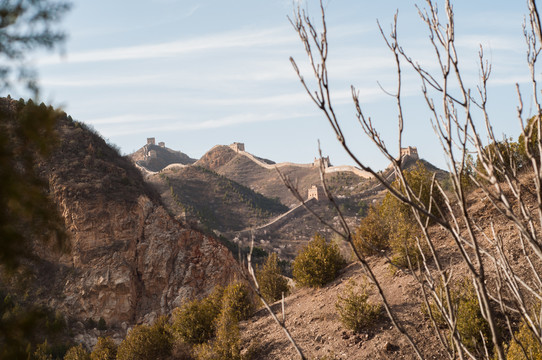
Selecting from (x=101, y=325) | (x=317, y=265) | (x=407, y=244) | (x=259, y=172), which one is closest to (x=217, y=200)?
(x=259, y=172)

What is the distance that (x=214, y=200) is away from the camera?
46.2 m

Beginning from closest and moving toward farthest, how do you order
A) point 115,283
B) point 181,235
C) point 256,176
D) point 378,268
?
point 378,268
point 115,283
point 181,235
point 256,176

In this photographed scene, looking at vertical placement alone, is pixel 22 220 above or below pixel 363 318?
above

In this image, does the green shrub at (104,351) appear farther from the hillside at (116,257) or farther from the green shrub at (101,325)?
the green shrub at (101,325)

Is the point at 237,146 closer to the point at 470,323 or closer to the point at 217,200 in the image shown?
the point at 217,200

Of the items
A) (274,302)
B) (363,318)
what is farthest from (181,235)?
(363,318)

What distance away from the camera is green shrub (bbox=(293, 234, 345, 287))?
1082 cm

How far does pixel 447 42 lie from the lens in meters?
2.19

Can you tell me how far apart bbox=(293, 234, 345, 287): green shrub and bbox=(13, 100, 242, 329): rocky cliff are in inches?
324

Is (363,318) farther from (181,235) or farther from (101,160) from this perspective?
(101,160)

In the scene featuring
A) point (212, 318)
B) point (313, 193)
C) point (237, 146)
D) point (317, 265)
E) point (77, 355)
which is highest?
point (237, 146)

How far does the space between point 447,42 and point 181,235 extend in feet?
61.2

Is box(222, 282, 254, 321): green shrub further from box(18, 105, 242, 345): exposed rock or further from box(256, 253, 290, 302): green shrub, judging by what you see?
box(18, 105, 242, 345): exposed rock

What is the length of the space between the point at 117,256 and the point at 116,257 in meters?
0.06
